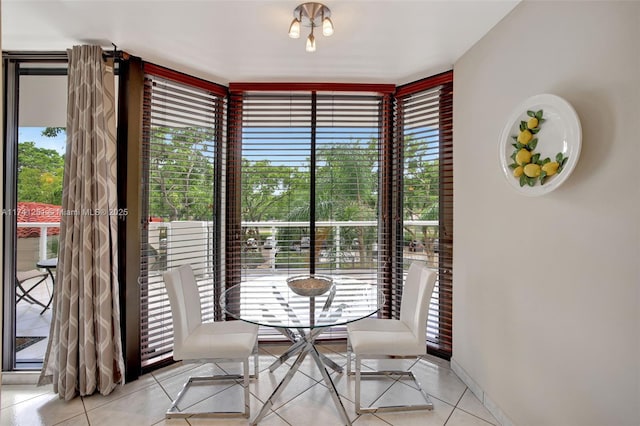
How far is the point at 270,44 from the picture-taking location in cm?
240

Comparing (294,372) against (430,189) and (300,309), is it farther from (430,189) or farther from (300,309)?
(430,189)

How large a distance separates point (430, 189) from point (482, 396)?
5.22ft

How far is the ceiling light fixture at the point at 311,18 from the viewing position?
1974mm

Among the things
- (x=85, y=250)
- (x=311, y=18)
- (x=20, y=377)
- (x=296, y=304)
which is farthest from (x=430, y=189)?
(x=20, y=377)

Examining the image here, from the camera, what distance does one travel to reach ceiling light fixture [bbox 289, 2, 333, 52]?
1974 millimetres

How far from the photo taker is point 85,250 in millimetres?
2352

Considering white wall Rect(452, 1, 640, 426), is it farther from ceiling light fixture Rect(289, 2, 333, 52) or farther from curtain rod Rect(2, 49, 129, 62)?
curtain rod Rect(2, 49, 129, 62)

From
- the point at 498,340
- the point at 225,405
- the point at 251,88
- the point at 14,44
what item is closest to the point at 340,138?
the point at 251,88

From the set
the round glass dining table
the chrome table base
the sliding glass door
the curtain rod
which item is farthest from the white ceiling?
the chrome table base

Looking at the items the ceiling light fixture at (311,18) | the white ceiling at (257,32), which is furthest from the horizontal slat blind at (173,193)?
the ceiling light fixture at (311,18)

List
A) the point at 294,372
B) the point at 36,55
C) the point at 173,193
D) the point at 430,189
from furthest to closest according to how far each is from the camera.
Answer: the point at 430,189
the point at 173,193
the point at 36,55
the point at 294,372

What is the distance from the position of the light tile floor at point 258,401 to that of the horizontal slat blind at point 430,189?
0.57 m

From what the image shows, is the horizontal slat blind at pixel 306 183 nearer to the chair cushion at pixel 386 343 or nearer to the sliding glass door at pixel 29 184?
the chair cushion at pixel 386 343

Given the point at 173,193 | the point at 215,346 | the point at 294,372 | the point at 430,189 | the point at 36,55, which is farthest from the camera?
the point at 430,189
